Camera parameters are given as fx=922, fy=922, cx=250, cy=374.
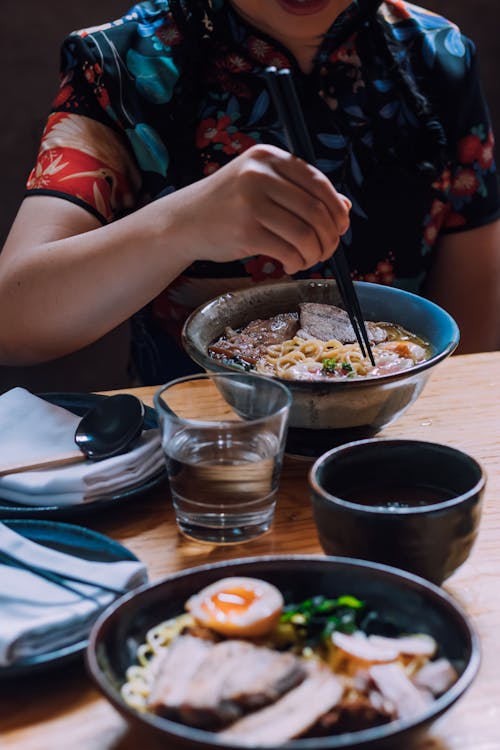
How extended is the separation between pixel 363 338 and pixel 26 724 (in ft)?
2.37

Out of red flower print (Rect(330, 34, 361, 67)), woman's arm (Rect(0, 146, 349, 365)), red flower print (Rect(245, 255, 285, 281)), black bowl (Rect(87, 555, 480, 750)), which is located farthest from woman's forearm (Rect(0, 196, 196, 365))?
black bowl (Rect(87, 555, 480, 750))

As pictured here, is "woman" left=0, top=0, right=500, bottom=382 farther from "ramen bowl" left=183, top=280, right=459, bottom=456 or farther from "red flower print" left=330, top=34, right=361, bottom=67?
"ramen bowl" left=183, top=280, right=459, bottom=456

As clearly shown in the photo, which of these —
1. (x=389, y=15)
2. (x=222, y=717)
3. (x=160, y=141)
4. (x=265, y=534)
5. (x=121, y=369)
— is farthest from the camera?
(x=121, y=369)

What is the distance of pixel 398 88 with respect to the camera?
6.35ft

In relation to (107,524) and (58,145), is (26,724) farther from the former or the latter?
(58,145)

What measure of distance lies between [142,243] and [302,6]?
1.99 feet

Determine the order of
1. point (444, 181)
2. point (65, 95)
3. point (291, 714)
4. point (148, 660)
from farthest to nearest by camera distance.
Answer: point (444, 181)
point (65, 95)
point (148, 660)
point (291, 714)

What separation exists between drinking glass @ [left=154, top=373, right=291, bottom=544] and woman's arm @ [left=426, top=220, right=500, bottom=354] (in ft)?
3.79

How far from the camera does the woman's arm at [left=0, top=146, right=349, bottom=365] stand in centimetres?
122

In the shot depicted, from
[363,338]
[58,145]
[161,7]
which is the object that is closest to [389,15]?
[161,7]

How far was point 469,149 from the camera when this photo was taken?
6.66 feet

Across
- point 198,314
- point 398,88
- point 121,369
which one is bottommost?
point 121,369

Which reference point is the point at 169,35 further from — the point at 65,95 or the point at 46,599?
the point at 46,599

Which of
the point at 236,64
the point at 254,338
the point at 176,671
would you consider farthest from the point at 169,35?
the point at 176,671
